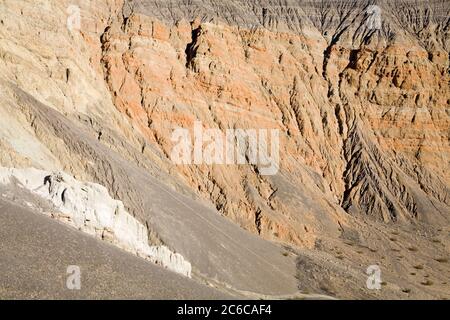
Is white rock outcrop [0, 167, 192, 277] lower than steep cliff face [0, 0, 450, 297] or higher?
lower

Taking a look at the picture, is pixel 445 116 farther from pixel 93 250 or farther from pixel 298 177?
pixel 93 250

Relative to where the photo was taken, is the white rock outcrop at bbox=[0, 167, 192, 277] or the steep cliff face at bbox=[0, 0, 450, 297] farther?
the steep cliff face at bbox=[0, 0, 450, 297]

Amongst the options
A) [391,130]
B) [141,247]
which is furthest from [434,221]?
[141,247]

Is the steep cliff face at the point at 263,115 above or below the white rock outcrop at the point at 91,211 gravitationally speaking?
above

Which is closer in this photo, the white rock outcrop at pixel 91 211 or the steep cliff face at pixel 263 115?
the white rock outcrop at pixel 91 211
